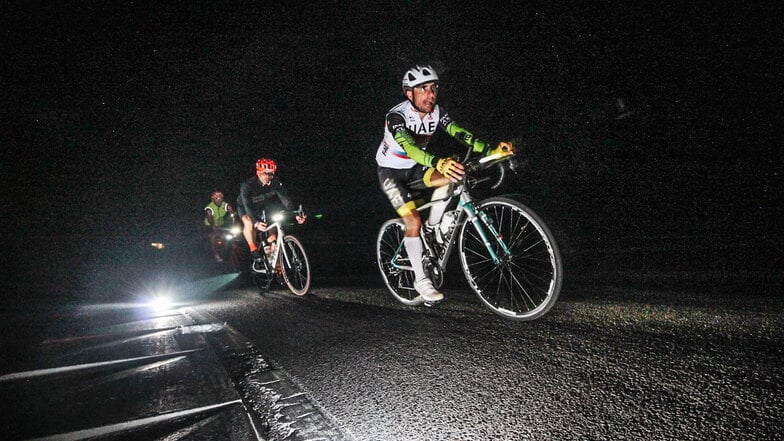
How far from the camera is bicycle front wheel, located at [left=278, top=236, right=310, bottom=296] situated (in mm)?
6062

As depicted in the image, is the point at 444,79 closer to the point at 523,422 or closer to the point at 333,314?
the point at 333,314

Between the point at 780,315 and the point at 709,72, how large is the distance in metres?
19.1

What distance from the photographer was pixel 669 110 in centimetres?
1681

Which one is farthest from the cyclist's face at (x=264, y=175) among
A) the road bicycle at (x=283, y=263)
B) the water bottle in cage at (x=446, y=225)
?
the water bottle in cage at (x=446, y=225)

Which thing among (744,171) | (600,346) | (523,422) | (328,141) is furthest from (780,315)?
(328,141)

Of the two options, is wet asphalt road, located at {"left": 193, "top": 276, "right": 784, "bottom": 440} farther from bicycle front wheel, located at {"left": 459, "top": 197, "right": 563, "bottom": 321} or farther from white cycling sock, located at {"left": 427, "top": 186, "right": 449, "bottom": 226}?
white cycling sock, located at {"left": 427, "top": 186, "right": 449, "bottom": 226}

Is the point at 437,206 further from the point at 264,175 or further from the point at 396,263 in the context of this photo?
the point at 264,175

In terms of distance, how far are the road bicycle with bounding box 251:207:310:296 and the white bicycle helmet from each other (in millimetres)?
3228

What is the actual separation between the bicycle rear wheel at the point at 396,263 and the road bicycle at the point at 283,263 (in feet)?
5.12

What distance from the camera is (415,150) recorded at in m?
3.69

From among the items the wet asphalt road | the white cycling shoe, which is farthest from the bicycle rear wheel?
the wet asphalt road

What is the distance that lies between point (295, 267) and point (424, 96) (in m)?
3.64

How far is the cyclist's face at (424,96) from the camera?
3.97m

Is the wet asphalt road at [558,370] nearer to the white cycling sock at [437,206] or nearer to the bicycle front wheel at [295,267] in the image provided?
the white cycling sock at [437,206]
